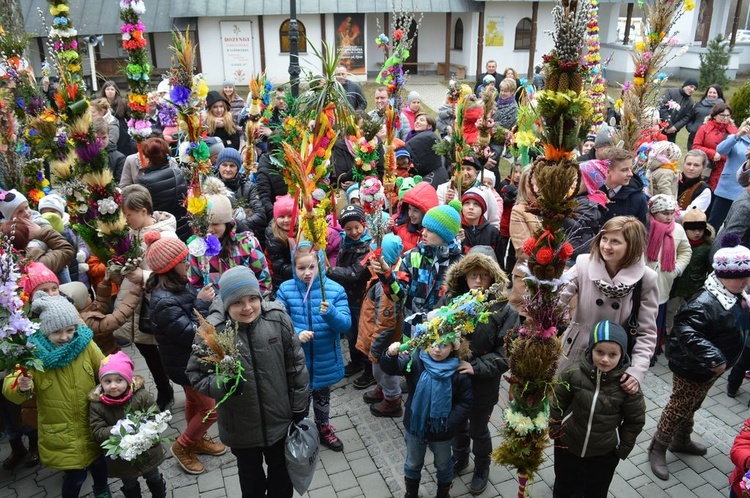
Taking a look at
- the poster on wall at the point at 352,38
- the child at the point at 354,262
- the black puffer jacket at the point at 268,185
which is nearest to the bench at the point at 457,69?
the poster on wall at the point at 352,38

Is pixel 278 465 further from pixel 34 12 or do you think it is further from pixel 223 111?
pixel 34 12

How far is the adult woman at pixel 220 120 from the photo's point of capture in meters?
9.15

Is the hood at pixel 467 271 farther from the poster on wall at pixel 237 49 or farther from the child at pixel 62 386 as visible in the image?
the poster on wall at pixel 237 49

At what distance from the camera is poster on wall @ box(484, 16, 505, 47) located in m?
27.7

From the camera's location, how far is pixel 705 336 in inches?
171

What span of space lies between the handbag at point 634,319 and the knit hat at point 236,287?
8.64 feet

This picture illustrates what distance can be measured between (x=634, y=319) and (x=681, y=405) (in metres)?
1.00

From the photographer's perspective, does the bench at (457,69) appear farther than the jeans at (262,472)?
Yes

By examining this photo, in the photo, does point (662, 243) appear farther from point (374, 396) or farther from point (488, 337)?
point (374, 396)

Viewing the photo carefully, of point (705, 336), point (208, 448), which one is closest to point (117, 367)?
point (208, 448)

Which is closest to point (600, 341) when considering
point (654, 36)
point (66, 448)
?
point (66, 448)

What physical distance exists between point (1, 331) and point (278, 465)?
1.95 metres

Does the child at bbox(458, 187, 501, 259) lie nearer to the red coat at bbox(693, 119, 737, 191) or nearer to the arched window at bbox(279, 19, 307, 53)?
the red coat at bbox(693, 119, 737, 191)

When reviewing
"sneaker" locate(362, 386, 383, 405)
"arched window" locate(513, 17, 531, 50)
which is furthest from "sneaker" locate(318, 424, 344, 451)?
"arched window" locate(513, 17, 531, 50)
